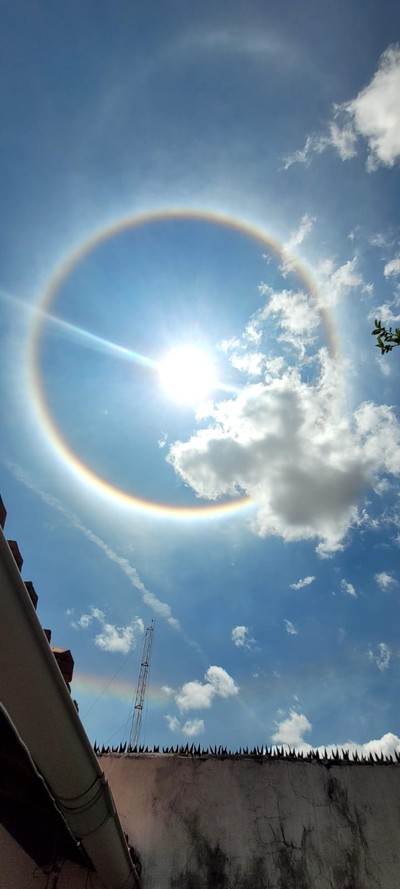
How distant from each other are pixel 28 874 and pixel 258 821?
454 centimetres

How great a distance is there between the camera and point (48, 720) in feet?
14.8

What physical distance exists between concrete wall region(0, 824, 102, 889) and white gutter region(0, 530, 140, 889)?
2368 millimetres

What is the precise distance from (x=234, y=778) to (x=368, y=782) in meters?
2.98

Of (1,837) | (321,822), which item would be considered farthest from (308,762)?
(1,837)

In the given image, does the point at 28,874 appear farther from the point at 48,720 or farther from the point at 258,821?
the point at 48,720

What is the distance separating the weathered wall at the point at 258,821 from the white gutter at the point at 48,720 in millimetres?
3243

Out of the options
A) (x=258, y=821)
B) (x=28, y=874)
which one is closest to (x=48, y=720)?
(x=28, y=874)

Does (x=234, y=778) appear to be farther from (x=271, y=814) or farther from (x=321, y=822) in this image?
(x=321, y=822)

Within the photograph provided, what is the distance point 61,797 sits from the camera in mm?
5613

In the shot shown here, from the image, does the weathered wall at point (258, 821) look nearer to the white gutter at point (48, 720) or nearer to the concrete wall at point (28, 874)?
the concrete wall at point (28, 874)

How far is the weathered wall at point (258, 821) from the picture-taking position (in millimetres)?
9031

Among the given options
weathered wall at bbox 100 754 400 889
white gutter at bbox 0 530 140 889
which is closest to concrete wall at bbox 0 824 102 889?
weathered wall at bbox 100 754 400 889

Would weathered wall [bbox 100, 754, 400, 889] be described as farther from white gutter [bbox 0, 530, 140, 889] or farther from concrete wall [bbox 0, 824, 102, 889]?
white gutter [bbox 0, 530, 140, 889]

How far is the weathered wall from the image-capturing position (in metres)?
9.03
